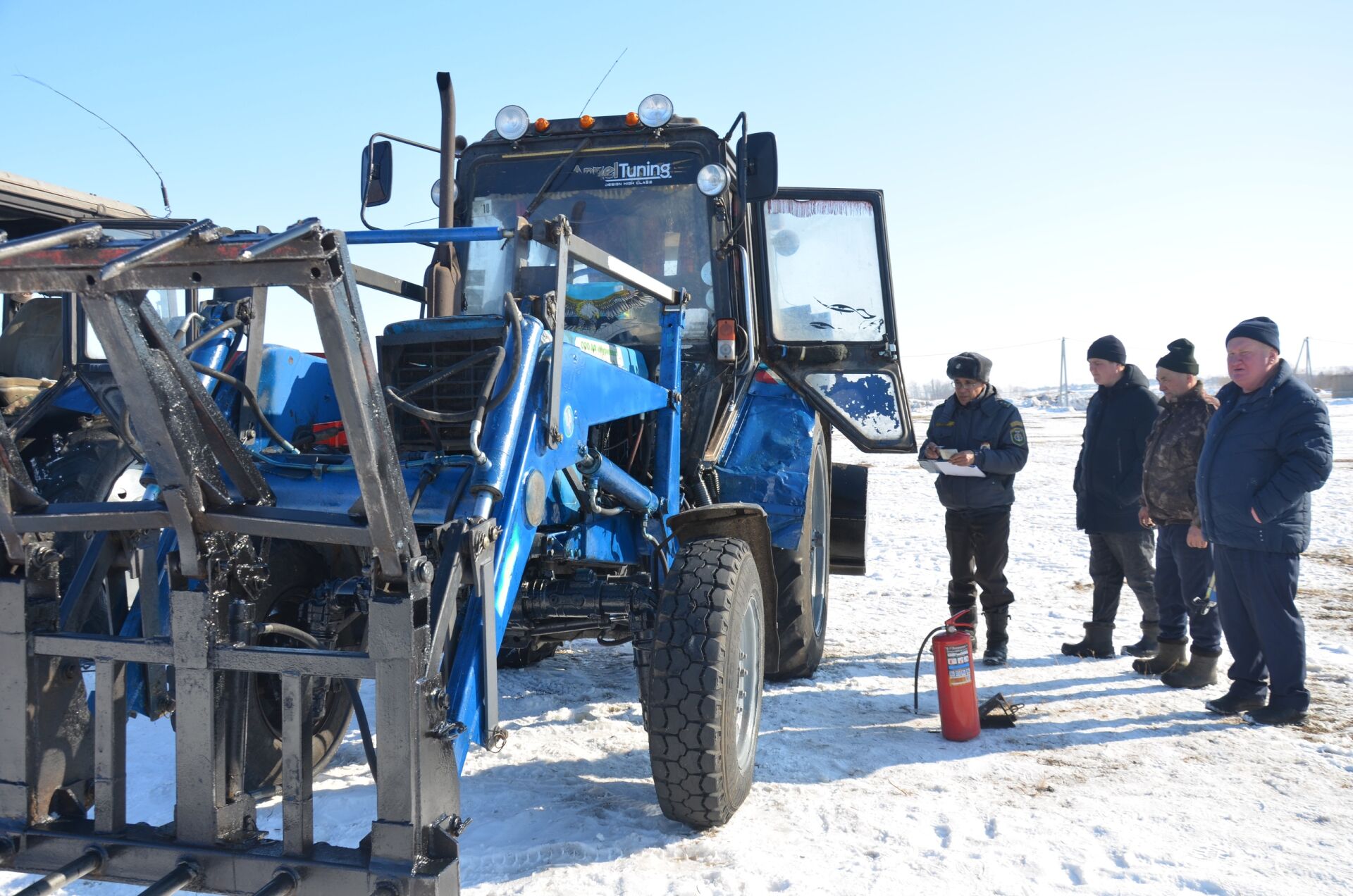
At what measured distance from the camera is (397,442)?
349cm

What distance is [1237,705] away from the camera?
4.58 metres

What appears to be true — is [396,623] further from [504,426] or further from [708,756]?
[708,756]

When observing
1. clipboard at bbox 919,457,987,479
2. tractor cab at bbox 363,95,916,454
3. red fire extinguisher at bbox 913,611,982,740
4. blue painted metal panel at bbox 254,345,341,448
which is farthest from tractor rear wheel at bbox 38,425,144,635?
clipboard at bbox 919,457,987,479

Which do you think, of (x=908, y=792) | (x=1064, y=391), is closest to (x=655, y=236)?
(x=908, y=792)

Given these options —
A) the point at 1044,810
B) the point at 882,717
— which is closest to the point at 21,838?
the point at 1044,810

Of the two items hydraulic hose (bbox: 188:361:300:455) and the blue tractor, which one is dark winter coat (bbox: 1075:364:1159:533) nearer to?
the blue tractor

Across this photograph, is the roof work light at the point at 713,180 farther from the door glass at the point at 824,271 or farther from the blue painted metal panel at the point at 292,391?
the blue painted metal panel at the point at 292,391

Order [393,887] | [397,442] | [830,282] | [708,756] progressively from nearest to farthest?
[393,887]
[708,756]
[397,442]
[830,282]

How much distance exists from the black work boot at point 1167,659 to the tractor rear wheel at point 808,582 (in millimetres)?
1711

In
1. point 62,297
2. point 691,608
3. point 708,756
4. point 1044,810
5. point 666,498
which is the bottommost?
point 1044,810

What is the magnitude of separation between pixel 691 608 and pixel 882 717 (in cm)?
175

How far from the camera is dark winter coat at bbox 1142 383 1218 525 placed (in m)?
5.23

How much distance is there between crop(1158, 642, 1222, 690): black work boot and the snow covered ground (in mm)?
115

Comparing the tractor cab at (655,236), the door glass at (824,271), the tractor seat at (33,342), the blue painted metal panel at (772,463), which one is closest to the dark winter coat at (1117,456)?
the door glass at (824,271)
